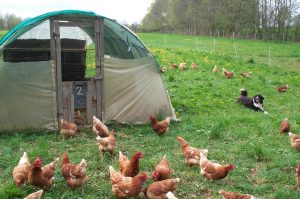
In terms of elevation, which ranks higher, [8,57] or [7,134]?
[8,57]

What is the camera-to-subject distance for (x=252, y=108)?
11.8 meters

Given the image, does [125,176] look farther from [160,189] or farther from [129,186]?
[160,189]

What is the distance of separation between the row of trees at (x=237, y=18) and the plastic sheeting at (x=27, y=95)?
43337 mm

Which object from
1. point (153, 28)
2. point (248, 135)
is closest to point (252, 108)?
point (248, 135)

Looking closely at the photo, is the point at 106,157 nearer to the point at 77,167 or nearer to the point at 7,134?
the point at 77,167

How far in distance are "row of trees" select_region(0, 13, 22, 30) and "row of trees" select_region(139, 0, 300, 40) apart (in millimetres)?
26598

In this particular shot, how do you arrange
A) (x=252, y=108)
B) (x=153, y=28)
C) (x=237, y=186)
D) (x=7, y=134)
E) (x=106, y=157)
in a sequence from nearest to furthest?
(x=237, y=186), (x=106, y=157), (x=7, y=134), (x=252, y=108), (x=153, y=28)

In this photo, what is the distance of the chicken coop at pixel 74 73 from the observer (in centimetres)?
886

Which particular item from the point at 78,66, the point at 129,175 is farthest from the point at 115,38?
the point at 129,175

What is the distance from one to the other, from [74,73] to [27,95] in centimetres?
146

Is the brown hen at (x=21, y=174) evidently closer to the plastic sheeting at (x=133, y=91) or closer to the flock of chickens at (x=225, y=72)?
the plastic sheeting at (x=133, y=91)

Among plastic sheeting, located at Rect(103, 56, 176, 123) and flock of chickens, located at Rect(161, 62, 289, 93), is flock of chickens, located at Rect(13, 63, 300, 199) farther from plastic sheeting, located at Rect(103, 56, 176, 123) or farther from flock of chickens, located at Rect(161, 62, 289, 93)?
flock of chickens, located at Rect(161, 62, 289, 93)

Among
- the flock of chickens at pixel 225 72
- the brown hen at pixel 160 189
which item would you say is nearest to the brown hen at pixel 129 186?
the brown hen at pixel 160 189

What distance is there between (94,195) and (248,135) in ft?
15.1
